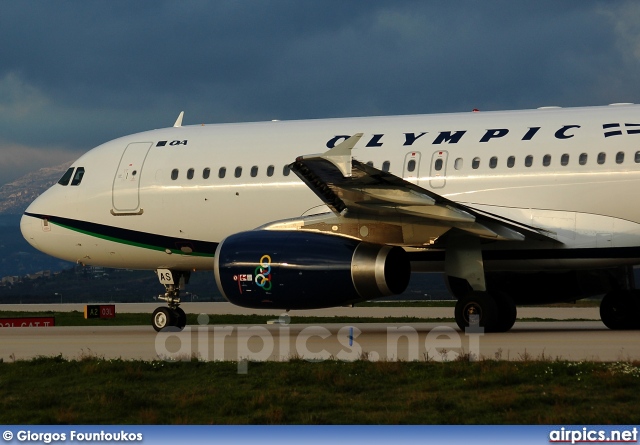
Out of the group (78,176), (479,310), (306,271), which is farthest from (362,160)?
(78,176)

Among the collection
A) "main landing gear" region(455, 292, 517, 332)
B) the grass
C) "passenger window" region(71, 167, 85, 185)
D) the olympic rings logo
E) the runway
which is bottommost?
the grass

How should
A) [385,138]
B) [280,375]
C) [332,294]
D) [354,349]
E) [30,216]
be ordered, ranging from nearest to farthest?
[280,375] < [354,349] < [332,294] < [385,138] < [30,216]

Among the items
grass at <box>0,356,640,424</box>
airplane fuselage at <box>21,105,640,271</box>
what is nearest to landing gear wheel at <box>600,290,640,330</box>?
airplane fuselage at <box>21,105,640,271</box>

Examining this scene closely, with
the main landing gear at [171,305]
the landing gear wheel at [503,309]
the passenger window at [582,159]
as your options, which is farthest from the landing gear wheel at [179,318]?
the passenger window at [582,159]

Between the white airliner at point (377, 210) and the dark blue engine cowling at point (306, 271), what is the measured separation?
23mm

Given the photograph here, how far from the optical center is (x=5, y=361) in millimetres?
14781

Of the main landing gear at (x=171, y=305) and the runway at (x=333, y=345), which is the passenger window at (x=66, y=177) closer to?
the main landing gear at (x=171, y=305)

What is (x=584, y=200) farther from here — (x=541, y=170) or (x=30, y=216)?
(x=30, y=216)

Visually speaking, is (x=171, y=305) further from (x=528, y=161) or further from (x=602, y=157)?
(x=602, y=157)

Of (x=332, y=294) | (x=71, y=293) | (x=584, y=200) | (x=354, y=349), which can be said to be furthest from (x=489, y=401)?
(x=71, y=293)

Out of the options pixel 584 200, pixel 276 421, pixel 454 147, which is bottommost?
pixel 276 421

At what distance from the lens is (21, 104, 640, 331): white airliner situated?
17.2 meters

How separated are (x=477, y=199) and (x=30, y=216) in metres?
10.1

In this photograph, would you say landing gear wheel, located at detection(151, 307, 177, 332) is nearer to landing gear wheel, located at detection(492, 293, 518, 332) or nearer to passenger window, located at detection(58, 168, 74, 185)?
passenger window, located at detection(58, 168, 74, 185)
